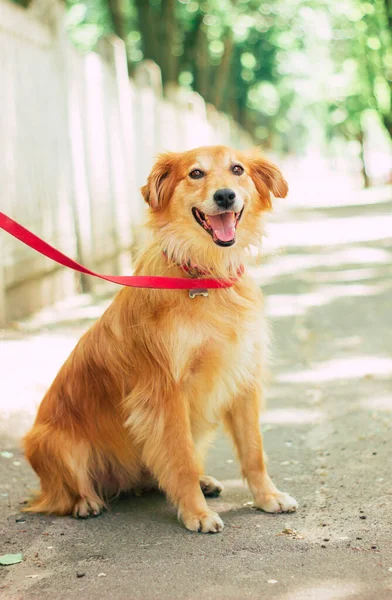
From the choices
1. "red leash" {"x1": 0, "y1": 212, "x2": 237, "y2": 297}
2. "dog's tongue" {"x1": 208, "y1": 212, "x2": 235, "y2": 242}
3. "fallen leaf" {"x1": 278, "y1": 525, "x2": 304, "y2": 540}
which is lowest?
"fallen leaf" {"x1": 278, "y1": 525, "x2": 304, "y2": 540}

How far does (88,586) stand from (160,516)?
998 millimetres

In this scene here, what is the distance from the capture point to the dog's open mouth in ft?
14.4

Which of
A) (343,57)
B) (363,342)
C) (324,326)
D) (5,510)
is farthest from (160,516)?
(343,57)

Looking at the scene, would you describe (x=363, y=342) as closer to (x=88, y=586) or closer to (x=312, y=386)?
(x=312, y=386)

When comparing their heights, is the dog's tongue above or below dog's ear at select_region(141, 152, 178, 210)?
below

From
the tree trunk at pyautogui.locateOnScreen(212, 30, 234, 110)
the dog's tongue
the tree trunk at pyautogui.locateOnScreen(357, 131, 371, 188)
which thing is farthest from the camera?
the tree trunk at pyautogui.locateOnScreen(357, 131, 371, 188)

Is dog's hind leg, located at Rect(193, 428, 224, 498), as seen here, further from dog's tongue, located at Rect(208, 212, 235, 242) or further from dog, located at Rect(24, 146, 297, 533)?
dog's tongue, located at Rect(208, 212, 235, 242)

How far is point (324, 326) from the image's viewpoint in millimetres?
9633

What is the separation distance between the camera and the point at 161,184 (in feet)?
15.0

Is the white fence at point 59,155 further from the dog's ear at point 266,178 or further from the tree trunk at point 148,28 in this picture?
the tree trunk at point 148,28

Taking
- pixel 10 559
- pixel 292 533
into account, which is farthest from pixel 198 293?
pixel 10 559

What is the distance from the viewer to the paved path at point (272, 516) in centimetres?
355

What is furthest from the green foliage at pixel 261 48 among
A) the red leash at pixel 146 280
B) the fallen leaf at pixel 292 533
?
the fallen leaf at pixel 292 533

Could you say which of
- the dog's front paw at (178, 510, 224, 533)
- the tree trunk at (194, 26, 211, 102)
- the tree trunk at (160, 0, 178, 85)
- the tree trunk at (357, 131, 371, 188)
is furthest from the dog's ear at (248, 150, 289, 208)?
the tree trunk at (357, 131, 371, 188)
